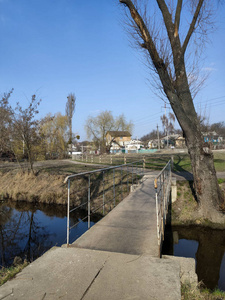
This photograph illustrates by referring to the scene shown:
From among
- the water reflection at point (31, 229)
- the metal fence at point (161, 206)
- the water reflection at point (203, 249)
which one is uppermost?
the metal fence at point (161, 206)

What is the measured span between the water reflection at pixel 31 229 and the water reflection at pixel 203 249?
3.33 metres

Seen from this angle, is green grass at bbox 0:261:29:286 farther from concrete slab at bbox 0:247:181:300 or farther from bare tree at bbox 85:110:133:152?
bare tree at bbox 85:110:133:152

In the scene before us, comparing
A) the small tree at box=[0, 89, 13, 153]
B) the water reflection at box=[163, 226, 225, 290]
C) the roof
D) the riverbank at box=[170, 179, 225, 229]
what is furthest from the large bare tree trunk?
the roof

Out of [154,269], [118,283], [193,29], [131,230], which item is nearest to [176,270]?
[154,269]

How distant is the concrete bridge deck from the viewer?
241 centimetres

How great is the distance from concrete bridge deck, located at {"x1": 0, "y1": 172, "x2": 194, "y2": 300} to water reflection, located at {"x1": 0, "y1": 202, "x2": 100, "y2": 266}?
3.18 meters

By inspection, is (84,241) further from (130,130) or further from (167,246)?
(130,130)

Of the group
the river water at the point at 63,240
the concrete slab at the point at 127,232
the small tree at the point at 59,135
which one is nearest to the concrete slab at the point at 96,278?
the concrete slab at the point at 127,232

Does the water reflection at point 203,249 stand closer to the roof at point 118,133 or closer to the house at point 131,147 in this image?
the house at point 131,147

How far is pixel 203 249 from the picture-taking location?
6.58 meters

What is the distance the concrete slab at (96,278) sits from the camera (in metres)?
2.39

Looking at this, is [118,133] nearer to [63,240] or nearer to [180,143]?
[180,143]

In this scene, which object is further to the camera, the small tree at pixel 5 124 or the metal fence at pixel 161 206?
the small tree at pixel 5 124

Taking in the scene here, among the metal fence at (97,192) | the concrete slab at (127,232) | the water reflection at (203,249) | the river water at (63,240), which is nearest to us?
the concrete slab at (127,232)
